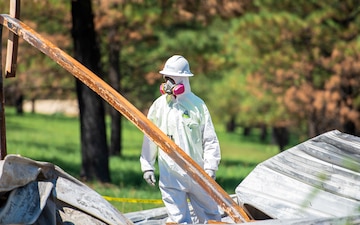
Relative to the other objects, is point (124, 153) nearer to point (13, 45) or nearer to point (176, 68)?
point (176, 68)

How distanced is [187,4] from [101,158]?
428cm

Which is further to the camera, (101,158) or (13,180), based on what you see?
(101,158)

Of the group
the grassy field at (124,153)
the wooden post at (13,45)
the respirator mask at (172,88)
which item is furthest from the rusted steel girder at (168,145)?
the grassy field at (124,153)

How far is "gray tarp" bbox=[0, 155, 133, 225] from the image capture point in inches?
210

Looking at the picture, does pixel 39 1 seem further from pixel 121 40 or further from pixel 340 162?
pixel 340 162

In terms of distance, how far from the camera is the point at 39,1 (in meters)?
14.6

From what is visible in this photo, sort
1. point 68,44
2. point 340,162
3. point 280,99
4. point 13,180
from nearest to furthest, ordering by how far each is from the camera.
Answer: point 13,180, point 340,162, point 68,44, point 280,99

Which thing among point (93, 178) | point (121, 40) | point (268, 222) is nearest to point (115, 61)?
point (121, 40)

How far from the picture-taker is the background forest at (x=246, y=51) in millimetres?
20547

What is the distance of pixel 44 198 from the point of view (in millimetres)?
5461

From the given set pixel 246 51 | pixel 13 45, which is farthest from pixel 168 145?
pixel 246 51

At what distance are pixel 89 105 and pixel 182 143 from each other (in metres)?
7.82

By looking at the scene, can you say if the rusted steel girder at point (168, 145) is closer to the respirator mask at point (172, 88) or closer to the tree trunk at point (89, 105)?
the respirator mask at point (172, 88)

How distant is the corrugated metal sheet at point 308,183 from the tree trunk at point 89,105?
A: 25.6ft
